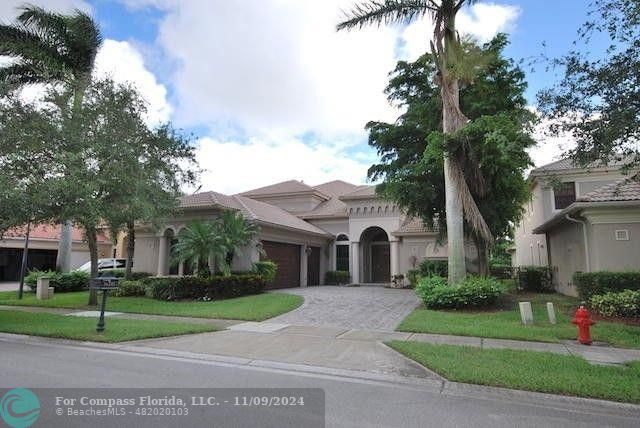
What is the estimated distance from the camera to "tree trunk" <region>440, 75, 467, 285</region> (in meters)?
13.9

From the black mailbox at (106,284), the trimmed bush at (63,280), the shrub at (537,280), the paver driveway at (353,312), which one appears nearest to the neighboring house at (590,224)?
the shrub at (537,280)

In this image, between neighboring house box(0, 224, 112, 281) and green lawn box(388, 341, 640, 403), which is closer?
green lawn box(388, 341, 640, 403)

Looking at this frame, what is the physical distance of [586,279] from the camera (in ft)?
42.8

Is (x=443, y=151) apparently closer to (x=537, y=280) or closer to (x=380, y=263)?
(x=537, y=280)

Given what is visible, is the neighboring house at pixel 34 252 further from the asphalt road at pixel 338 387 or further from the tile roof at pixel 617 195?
the tile roof at pixel 617 195

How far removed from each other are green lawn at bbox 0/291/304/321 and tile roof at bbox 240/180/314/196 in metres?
15.1

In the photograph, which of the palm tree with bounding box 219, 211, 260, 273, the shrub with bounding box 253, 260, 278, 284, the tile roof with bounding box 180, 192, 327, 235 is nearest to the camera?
the palm tree with bounding box 219, 211, 260, 273

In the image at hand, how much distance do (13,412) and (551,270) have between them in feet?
70.2

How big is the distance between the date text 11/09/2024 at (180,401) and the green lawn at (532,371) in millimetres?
2590

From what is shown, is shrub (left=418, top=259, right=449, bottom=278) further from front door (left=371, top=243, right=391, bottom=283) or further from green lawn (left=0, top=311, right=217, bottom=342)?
green lawn (left=0, top=311, right=217, bottom=342)

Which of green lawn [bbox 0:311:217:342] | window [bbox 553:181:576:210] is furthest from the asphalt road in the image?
window [bbox 553:181:576:210]

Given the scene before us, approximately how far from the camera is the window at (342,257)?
28.7 m

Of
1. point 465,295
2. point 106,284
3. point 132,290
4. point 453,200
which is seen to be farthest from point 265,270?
point 106,284

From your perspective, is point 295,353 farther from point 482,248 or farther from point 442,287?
point 482,248
